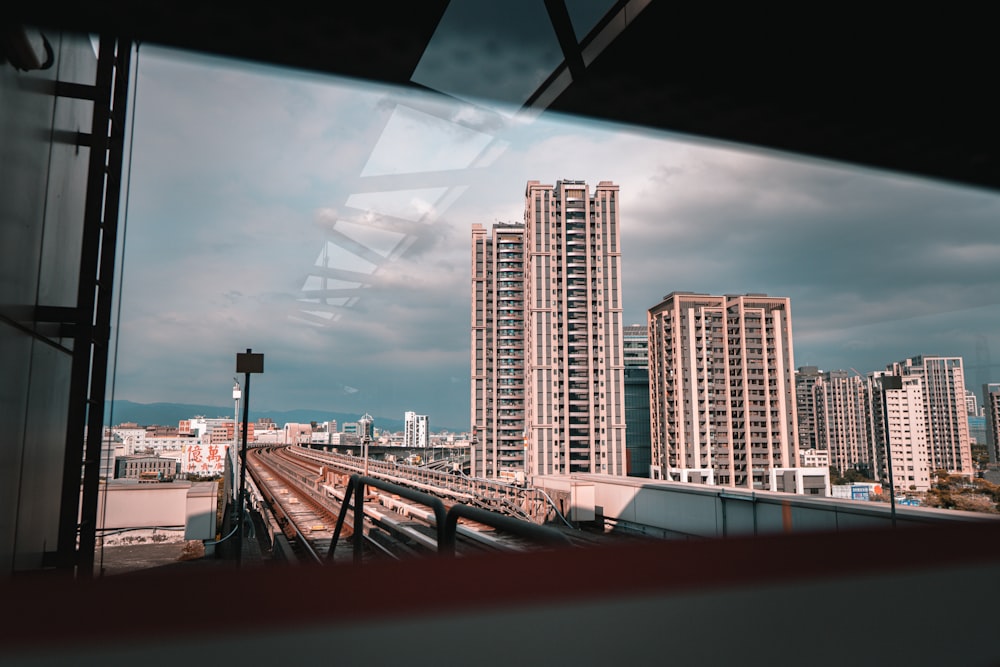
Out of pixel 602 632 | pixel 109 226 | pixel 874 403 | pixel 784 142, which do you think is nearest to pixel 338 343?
pixel 109 226

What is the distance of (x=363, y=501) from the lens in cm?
245

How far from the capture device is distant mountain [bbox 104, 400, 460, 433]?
5.85 ft

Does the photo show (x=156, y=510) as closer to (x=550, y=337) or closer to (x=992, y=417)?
(x=550, y=337)

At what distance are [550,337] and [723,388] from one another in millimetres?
1281

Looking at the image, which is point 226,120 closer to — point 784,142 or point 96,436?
point 96,436

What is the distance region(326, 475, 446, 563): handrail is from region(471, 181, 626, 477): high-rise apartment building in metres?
0.71

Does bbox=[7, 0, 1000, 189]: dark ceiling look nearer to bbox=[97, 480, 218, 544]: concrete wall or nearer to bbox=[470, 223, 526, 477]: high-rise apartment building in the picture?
bbox=[470, 223, 526, 477]: high-rise apartment building

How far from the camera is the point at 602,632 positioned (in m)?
0.88

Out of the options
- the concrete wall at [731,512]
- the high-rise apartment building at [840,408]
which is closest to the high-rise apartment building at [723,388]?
the high-rise apartment building at [840,408]

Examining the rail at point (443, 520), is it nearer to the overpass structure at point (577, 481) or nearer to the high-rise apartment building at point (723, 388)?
the overpass structure at point (577, 481)

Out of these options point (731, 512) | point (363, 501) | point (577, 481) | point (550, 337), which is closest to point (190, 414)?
point (363, 501)

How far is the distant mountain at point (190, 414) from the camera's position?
5.85 ft

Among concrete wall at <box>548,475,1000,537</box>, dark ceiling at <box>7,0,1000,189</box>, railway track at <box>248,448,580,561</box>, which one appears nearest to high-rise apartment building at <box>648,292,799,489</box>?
concrete wall at <box>548,475,1000,537</box>

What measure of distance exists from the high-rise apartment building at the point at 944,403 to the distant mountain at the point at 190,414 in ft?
6.04
